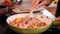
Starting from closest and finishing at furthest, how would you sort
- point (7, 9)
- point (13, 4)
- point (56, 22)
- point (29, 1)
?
point (56, 22) → point (7, 9) → point (13, 4) → point (29, 1)

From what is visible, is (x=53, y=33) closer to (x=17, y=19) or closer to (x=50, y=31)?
(x=50, y=31)

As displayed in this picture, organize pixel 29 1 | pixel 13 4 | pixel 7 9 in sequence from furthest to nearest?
pixel 29 1
pixel 13 4
pixel 7 9

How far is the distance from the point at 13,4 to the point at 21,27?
406 millimetres

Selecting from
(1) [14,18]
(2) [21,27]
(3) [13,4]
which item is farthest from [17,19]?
(3) [13,4]

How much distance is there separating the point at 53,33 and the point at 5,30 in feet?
0.75

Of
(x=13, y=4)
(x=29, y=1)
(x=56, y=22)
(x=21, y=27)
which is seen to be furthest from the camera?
(x=29, y=1)

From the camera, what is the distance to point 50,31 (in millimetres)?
607

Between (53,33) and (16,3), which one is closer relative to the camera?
(53,33)

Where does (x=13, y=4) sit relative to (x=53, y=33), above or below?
above

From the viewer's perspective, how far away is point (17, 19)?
0.66 meters

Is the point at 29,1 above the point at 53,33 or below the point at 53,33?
above

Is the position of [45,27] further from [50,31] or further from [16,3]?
[16,3]

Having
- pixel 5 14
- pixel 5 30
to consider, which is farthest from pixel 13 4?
pixel 5 30

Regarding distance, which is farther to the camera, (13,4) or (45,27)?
(13,4)
